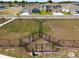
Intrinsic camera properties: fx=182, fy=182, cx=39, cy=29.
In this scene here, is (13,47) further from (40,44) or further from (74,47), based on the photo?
(74,47)

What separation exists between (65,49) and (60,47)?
2.01 feet

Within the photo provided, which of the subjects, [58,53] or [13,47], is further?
[13,47]

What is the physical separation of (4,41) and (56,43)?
4851 mm

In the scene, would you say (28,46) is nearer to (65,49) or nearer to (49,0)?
(65,49)

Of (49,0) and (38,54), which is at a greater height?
(38,54)

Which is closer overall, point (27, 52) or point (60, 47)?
point (27, 52)

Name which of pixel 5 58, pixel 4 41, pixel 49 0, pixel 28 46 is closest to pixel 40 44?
pixel 28 46

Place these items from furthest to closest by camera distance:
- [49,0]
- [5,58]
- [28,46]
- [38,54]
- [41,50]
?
[49,0], [28,46], [41,50], [38,54], [5,58]

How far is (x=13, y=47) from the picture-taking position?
50.0 ft

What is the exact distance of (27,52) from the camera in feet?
45.9

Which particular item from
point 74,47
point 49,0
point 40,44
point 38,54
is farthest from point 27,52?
point 49,0

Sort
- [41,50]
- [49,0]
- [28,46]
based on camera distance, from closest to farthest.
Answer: [41,50] → [28,46] → [49,0]

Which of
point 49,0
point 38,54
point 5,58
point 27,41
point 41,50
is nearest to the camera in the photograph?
point 5,58

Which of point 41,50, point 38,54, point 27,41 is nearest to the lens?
point 38,54
